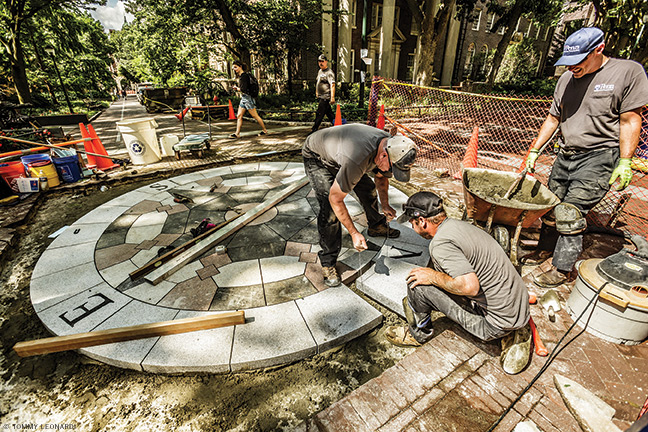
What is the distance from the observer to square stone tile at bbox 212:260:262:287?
308cm

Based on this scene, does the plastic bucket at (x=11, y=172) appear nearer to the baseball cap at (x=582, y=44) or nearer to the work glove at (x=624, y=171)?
the baseball cap at (x=582, y=44)

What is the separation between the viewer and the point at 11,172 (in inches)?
206

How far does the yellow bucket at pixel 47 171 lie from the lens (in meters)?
5.38

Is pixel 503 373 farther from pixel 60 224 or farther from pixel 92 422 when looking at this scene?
pixel 60 224

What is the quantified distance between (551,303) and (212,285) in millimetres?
3427

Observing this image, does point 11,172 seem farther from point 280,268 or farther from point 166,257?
point 280,268

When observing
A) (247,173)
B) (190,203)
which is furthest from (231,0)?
(190,203)

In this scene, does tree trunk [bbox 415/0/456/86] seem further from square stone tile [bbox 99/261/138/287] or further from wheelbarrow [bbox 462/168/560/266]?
square stone tile [bbox 99/261/138/287]

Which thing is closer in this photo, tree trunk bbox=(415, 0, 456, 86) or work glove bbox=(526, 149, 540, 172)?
work glove bbox=(526, 149, 540, 172)

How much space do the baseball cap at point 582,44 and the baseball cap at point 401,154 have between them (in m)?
1.52

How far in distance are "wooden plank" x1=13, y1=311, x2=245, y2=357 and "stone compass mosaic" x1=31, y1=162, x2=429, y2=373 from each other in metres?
0.07

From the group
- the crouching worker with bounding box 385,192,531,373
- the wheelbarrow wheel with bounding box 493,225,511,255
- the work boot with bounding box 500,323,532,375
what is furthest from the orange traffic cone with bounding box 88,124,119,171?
the work boot with bounding box 500,323,532,375

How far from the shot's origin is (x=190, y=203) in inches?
192

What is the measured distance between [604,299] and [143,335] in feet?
12.7
